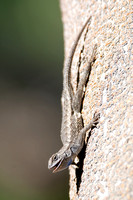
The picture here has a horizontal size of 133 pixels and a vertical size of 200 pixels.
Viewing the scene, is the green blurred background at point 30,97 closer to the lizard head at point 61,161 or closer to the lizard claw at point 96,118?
the lizard head at point 61,161

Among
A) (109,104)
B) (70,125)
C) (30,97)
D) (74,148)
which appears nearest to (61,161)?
(74,148)

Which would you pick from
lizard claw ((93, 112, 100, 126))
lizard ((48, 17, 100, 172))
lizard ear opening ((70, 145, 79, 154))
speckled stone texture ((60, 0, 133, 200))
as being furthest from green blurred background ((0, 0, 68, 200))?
lizard claw ((93, 112, 100, 126))

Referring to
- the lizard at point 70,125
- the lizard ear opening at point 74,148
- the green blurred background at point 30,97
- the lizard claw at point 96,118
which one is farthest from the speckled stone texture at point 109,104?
the green blurred background at point 30,97

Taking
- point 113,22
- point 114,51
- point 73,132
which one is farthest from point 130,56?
point 73,132

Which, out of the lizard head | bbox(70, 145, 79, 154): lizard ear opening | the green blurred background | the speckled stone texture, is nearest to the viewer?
the speckled stone texture

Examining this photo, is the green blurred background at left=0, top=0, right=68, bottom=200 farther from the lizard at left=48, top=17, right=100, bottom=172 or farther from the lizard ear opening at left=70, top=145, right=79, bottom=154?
the lizard ear opening at left=70, top=145, right=79, bottom=154

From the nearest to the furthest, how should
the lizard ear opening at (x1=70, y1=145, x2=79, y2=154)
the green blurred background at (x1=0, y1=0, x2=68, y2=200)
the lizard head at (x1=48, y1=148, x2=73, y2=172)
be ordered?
the lizard ear opening at (x1=70, y1=145, x2=79, y2=154) → the lizard head at (x1=48, y1=148, x2=73, y2=172) → the green blurred background at (x1=0, y1=0, x2=68, y2=200)
